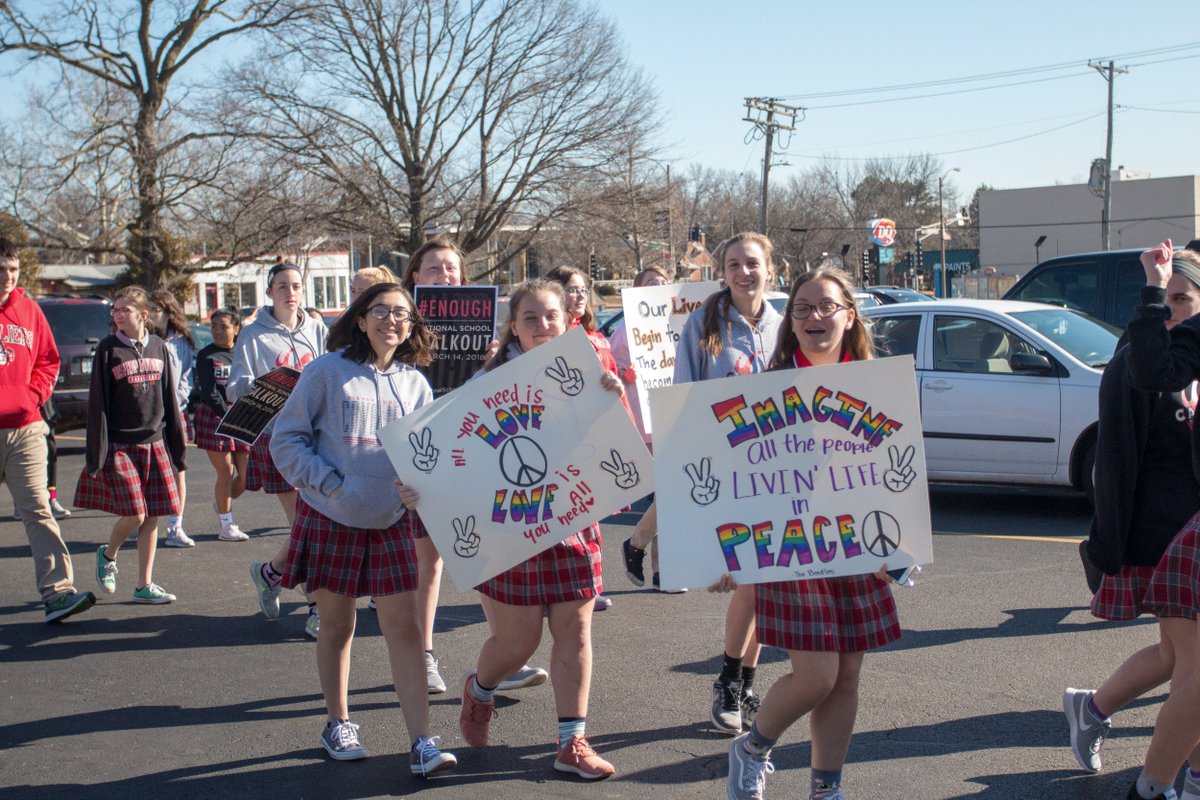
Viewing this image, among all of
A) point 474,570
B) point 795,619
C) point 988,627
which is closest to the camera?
point 795,619

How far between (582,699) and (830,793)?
1012mm

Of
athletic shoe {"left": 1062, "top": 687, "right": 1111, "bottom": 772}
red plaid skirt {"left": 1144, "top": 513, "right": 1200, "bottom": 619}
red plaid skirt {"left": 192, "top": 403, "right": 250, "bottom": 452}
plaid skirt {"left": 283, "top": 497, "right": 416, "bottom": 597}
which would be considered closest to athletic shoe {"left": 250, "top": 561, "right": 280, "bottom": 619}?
Result: plaid skirt {"left": 283, "top": 497, "right": 416, "bottom": 597}

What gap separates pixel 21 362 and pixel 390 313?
3.23 m

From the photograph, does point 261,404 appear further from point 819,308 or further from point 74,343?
point 74,343

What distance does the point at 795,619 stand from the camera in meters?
3.69

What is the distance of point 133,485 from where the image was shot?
7223 millimetres

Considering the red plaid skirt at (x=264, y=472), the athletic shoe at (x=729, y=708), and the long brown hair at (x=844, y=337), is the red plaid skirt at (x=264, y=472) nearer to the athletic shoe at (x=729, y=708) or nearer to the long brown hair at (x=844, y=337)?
the athletic shoe at (x=729, y=708)

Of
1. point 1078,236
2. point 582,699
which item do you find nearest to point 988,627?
point 582,699

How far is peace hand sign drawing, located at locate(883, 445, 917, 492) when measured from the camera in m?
3.82

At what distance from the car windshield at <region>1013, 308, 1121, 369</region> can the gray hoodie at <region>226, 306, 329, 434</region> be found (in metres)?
5.49

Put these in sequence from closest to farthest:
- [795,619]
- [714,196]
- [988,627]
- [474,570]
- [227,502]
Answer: [795,619], [474,570], [988,627], [227,502], [714,196]

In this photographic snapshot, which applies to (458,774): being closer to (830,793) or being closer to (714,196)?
(830,793)

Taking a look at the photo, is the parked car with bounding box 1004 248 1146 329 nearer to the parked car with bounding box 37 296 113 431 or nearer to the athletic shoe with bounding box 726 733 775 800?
the athletic shoe with bounding box 726 733 775 800

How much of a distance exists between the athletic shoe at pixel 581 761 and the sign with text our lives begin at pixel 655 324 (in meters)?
2.95
